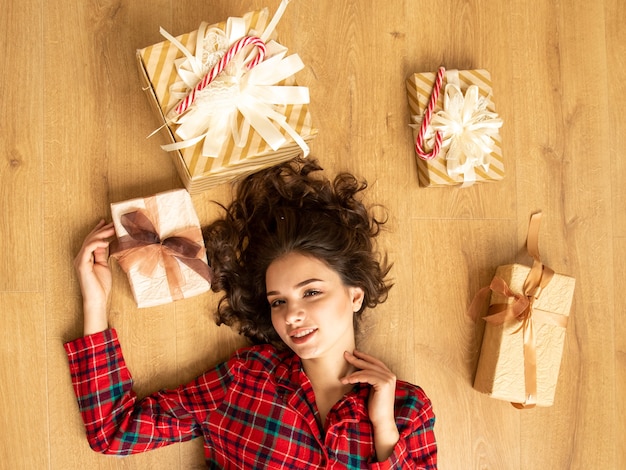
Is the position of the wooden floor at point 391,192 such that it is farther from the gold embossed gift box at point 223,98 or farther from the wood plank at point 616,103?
the gold embossed gift box at point 223,98

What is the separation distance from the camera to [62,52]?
1457 mm

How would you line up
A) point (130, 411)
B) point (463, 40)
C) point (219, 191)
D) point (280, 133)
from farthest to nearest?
point (463, 40), point (219, 191), point (130, 411), point (280, 133)

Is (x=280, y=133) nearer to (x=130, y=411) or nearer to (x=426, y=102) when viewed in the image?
(x=426, y=102)

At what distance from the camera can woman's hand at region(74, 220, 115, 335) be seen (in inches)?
53.4

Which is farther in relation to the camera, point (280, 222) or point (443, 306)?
point (443, 306)

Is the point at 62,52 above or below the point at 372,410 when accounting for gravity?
above

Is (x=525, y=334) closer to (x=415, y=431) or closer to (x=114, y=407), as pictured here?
(x=415, y=431)

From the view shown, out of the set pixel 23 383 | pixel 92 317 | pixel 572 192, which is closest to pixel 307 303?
pixel 92 317

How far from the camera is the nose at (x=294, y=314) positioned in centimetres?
129

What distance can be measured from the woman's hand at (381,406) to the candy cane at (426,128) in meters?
0.53

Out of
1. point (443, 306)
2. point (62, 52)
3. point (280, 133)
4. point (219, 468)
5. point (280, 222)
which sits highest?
point (62, 52)

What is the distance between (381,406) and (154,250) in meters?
0.60

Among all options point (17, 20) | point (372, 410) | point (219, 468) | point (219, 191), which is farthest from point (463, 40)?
point (219, 468)

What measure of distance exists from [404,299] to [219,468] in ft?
A: 2.00
